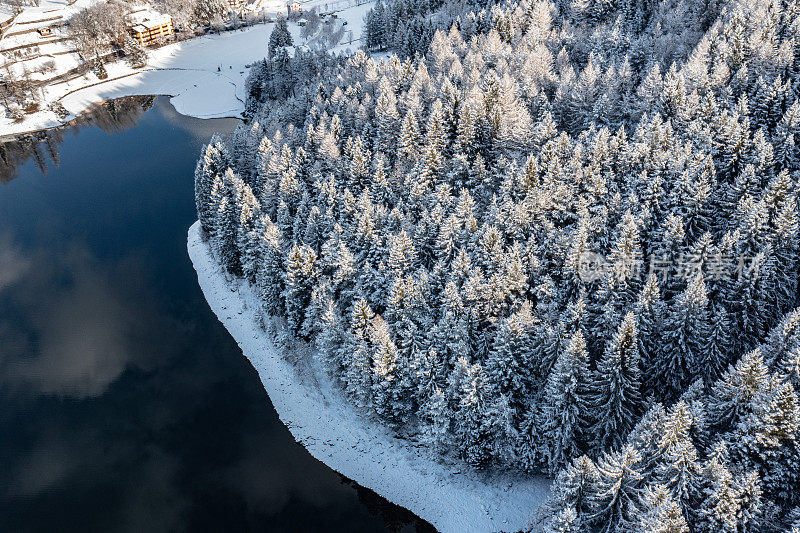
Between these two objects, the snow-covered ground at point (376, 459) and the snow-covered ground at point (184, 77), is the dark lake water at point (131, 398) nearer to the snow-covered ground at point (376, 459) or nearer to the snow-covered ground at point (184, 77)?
the snow-covered ground at point (376, 459)

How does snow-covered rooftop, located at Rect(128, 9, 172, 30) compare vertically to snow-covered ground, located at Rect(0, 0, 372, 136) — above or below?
above

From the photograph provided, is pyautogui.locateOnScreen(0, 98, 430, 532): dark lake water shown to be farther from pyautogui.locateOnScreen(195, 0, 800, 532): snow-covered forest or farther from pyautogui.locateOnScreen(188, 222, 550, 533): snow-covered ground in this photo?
pyautogui.locateOnScreen(195, 0, 800, 532): snow-covered forest

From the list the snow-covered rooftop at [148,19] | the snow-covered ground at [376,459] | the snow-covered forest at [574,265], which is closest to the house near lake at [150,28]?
the snow-covered rooftop at [148,19]

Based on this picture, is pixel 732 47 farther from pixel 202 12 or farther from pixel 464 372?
pixel 202 12

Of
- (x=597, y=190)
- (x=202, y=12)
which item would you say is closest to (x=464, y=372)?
(x=597, y=190)

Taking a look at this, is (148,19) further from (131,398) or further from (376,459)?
(376,459)

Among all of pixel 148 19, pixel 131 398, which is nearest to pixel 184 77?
pixel 148 19

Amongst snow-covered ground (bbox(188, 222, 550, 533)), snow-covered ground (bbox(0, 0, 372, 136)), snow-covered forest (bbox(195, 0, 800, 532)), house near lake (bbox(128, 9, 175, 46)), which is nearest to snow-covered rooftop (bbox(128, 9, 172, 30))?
house near lake (bbox(128, 9, 175, 46))
